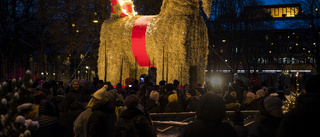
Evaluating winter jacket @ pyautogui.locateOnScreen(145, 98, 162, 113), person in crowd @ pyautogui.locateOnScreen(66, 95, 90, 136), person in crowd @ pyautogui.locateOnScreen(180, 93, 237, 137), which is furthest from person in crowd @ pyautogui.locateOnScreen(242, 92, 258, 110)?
person in crowd @ pyautogui.locateOnScreen(180, 93, 237, 137)

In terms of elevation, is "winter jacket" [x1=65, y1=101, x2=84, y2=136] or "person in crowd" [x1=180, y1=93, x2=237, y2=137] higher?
"person in crowd" [x1=180, y1=93, x2=237, y2=137]

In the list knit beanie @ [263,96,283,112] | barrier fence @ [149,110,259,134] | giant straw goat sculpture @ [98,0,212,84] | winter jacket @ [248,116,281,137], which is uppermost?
giant straw goat sculpture @ [98,0,212,84]

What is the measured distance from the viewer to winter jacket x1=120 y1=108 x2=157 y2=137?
4695mm

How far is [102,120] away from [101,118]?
0.03 meters

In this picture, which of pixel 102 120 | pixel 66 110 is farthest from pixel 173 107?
pixel 102 120

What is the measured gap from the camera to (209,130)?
3668mm

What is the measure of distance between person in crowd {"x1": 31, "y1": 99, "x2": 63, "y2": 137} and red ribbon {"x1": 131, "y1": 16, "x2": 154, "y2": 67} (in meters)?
9.64

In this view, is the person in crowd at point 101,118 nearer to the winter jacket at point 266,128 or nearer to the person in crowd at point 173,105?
the winter jacket at point 266,128

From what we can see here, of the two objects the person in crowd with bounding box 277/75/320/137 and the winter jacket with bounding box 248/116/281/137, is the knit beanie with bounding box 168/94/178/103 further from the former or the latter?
the person in crowd with bounding box 277/75/320/137

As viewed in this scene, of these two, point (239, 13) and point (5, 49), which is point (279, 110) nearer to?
point (5, 49)

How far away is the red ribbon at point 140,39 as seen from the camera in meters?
14.5

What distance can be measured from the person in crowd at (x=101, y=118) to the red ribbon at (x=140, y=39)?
9.18m

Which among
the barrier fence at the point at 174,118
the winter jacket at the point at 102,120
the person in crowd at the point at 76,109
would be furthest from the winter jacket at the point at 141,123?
the barrier fence at the point at 174,118

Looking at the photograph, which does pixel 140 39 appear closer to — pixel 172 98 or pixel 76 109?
pixel 172 98
